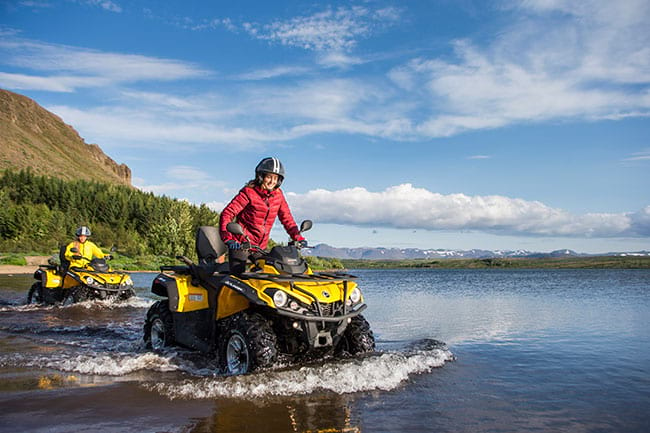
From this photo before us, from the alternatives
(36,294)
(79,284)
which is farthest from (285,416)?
(36,294)

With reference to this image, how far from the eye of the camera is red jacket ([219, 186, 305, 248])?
6.80 metres

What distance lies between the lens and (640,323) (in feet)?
37.7

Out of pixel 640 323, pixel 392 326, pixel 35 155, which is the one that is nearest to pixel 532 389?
pixel 392 326

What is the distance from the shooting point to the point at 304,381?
5.31 meters

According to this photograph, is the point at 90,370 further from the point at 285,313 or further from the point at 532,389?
the point at 532,389

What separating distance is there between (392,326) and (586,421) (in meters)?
6.93

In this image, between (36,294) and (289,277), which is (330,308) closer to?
(289,277)

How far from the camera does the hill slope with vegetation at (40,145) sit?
12262 cm

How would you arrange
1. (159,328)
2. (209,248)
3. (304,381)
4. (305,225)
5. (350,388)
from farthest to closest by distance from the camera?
(159,328) → (209,248) → (305,225) → (304,381) → (350,388)

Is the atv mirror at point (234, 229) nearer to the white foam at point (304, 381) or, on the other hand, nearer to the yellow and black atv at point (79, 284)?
the white foam at point (304, 381)

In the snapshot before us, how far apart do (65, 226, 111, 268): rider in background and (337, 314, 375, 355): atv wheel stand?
1029cm

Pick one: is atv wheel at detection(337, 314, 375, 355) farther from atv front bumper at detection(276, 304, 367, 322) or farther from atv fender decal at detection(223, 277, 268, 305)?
atv fender decal at detection(223, 277, 268, 305)

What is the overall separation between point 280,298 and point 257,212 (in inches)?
70.5

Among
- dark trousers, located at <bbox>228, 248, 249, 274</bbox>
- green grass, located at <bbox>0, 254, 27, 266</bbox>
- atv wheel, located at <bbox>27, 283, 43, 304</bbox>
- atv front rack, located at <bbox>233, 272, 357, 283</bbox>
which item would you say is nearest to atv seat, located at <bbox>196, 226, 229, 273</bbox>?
dark trousers, located at <bbox>228, 248, 249, 274</bbox>
